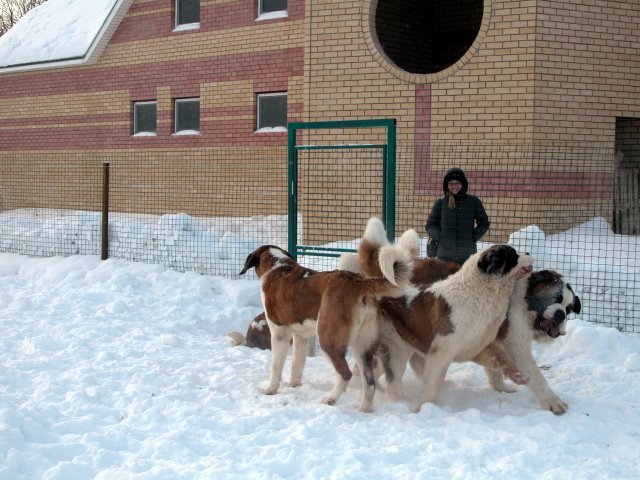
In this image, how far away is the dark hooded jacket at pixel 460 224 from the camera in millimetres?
8203

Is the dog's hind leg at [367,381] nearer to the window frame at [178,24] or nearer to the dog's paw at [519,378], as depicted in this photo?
the dog's paw at [519,378]

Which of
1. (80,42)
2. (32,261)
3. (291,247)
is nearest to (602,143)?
(291,247)

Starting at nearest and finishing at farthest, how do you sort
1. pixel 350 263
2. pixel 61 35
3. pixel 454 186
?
1. pixel 350 263
2. pixel 454 186
3. pixel 61 35

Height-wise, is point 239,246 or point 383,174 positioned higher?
point 383,174

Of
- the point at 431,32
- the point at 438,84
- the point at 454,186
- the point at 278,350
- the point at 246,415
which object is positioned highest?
the point at 431,32

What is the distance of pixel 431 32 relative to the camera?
52.6 ft

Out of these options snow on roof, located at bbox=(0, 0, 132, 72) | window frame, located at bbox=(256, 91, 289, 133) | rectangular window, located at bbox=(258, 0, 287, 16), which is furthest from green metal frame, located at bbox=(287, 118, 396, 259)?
snow on roof, located at bbox=(0, 0, 132, 72)

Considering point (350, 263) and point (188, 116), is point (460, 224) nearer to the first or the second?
point (350, 263)

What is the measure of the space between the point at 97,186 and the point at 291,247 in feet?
31.7

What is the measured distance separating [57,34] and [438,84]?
1257 centimetres

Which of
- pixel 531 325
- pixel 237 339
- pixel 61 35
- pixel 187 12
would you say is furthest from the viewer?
pixel 61 35

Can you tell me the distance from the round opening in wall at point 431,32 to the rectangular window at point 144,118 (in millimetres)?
6785

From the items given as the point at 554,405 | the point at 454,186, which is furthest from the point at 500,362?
the point at 454,186

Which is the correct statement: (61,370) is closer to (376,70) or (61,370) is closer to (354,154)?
(354,154)
